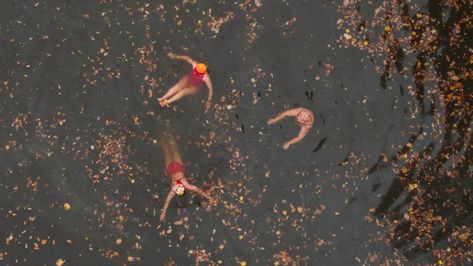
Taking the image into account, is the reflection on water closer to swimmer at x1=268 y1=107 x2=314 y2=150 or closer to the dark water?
the dark water

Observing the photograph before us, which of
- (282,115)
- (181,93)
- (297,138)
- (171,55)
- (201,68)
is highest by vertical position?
(171,55)

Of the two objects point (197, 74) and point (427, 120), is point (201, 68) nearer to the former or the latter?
point (197, 74)

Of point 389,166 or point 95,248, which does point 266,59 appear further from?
point 95,248

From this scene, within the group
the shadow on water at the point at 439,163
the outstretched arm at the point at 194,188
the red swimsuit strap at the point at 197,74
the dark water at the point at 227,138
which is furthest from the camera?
the shadow on water at the point at 439,163

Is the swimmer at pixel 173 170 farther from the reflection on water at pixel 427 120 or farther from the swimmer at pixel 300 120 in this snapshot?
the reflection on water at pixel 427 120

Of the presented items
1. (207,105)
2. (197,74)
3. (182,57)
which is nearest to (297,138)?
(207,105)

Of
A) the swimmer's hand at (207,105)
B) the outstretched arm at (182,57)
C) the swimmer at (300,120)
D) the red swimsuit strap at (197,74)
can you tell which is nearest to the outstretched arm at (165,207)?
the swimmer's hand at (207,105)
